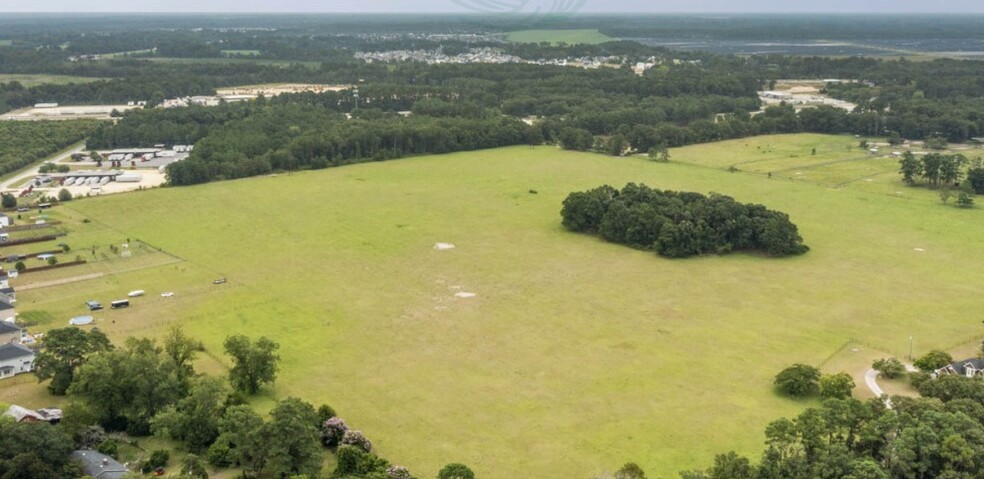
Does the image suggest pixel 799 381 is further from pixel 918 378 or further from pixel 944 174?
pixel 944 174

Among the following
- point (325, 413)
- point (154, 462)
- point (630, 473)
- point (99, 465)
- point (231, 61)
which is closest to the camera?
point (630, 473)

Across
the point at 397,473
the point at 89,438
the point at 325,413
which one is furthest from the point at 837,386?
the point at 89,438

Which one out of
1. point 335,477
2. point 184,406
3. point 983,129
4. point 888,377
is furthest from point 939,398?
point 983,129

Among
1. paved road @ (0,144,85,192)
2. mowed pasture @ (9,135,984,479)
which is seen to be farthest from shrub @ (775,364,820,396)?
paved road @ (0,144,85,192)

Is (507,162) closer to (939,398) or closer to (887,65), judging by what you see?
(939,398)

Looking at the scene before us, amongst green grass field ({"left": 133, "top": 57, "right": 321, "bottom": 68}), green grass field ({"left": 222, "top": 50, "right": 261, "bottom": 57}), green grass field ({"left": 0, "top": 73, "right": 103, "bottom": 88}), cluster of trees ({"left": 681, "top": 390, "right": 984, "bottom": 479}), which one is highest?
green grass field ({"left": 222, "top": 50, "right": 261, "bottom": 57})

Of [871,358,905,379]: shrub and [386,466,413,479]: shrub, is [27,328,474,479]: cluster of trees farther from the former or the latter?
[871,358,905,379]: shrub
